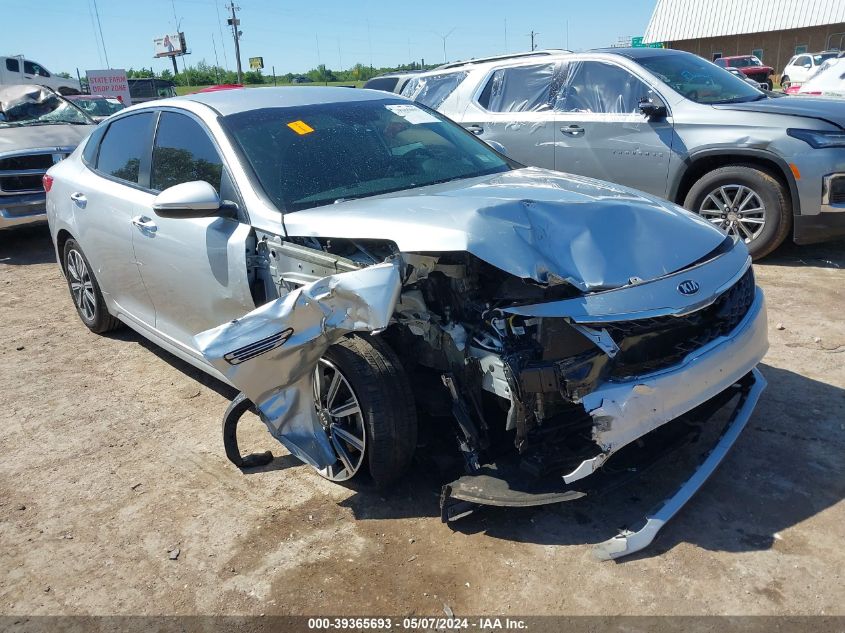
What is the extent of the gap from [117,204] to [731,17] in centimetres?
4521

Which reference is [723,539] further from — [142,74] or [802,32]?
[142,74]

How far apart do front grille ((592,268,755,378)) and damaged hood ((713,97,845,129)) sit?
374 centimetres

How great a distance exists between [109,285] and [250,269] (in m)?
2.03

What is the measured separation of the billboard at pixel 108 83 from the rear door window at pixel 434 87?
26370mm

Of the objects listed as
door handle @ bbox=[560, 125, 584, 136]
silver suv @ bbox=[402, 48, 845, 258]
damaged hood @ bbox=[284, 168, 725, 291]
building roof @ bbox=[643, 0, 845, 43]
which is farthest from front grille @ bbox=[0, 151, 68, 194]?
building roof @ bbox=[643, 0, 845, 43]

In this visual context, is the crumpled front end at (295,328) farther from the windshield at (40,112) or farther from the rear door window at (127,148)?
the windshield at (40,112)

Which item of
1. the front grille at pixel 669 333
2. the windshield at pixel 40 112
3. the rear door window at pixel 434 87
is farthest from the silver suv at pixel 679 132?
the windshield at pixel 40 112

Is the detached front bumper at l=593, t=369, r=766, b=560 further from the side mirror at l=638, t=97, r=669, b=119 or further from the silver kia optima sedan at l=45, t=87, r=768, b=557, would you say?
the side mirror at l=638, t=97, r=669, b=119

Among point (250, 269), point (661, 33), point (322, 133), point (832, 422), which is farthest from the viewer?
point (661, 33)

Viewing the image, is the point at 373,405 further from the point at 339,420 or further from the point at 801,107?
the point at 801,107

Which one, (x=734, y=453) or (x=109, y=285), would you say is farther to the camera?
→ (x=109, y=285)

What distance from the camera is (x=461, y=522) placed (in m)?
3.02

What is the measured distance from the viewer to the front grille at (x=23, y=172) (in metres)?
8.46

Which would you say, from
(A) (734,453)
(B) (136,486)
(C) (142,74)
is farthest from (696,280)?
(C) (142,74)
